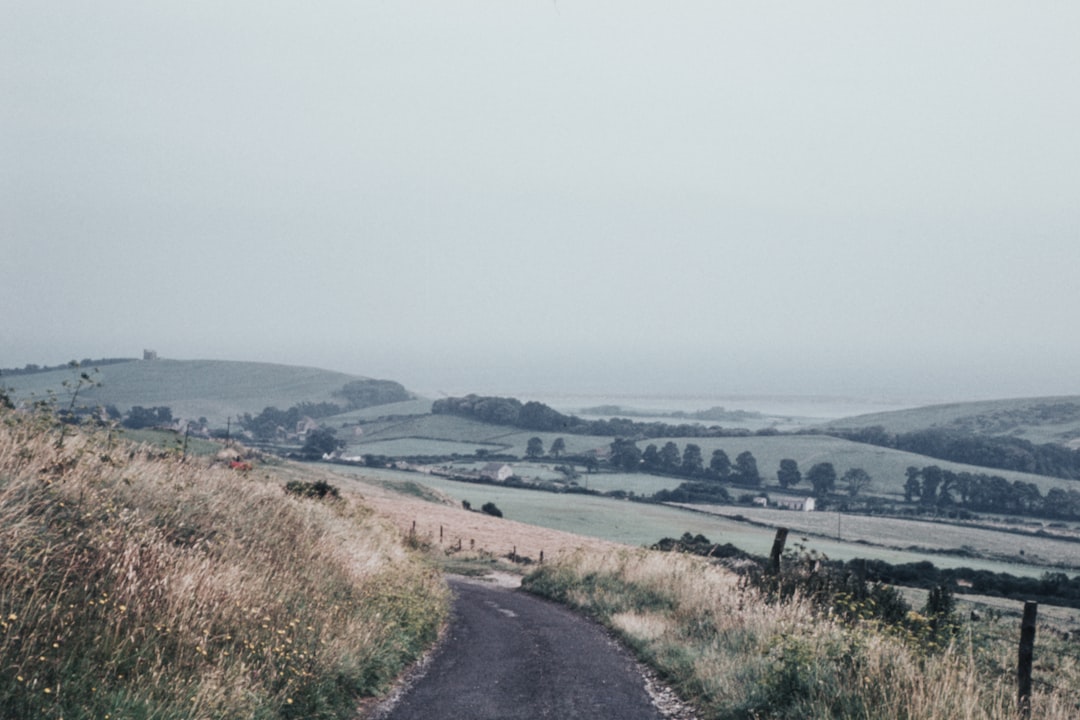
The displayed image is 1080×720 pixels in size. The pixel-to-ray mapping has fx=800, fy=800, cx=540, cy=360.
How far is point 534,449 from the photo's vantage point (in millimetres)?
149875

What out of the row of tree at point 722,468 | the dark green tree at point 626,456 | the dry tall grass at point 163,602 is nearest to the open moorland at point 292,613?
the dry tall grass at point 163,602

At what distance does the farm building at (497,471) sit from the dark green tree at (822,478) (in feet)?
148

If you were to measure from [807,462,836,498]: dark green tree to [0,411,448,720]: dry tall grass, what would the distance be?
357ft

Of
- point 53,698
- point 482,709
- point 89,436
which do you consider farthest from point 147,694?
point 89,436

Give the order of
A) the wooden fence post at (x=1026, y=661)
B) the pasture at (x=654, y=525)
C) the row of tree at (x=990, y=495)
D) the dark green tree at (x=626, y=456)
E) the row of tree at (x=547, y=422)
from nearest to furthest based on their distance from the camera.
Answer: the wooden fence post at (x=1026, y=661), the pasture at (x=654, y=525), the row of tree at (x=990, y=495), the dark green tree at (x=626, y=456), the row of tree at (x=547, y=422)

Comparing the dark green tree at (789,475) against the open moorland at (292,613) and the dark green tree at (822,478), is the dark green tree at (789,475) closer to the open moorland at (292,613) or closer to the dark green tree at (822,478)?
the dark green tree at (822,478)

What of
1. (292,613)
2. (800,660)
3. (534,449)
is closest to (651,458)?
(534,449)

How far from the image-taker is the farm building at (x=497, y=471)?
4761 inches

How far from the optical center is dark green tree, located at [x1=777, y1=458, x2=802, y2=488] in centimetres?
12062

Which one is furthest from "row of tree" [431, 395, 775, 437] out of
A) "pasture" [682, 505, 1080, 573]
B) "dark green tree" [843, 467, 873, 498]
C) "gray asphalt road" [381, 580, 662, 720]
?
"gray asphalt road" [381, 580, 662, 720]

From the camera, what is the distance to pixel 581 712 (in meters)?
10.4

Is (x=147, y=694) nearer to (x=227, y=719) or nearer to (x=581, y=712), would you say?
(x=227, y=719)

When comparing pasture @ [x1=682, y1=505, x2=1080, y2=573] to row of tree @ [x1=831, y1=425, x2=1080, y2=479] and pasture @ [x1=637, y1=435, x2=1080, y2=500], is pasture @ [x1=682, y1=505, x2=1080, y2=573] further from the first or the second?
row of tree @ [x1=831, y1=425, x2=1080, y2=479]

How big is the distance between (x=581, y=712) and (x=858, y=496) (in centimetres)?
10819
